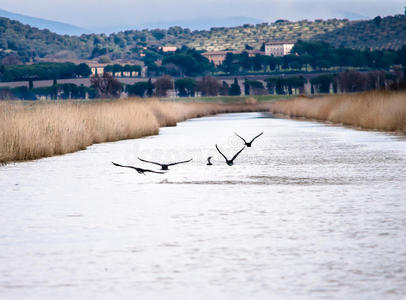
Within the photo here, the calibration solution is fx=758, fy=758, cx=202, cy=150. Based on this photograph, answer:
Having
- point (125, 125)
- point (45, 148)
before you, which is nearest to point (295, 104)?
point (125, 125)

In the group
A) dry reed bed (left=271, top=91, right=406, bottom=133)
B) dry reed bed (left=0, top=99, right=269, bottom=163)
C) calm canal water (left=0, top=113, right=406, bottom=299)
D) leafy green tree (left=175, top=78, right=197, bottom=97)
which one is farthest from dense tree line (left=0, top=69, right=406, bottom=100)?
calm canal water (left=0, top=113, right=406, bottom=299)

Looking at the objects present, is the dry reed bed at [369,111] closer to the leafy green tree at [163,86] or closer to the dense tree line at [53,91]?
the leafy green tree at [163,86]

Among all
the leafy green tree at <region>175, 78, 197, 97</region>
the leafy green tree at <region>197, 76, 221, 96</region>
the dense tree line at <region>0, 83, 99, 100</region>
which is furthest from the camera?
the leafy green tree at <region>175, 78, 197, 97</region>

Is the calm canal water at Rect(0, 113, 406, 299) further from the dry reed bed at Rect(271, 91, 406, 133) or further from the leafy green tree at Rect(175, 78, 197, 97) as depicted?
the leafy green tree at Rect(175, 78, 197, 97)

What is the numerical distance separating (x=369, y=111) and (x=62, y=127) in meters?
15.8

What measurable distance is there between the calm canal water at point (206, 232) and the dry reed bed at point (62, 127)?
7.10ft

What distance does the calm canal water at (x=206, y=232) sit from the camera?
6.44 meters

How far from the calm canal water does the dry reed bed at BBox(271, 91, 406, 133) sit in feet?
42.4

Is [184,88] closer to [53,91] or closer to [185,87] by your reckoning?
[185,87]

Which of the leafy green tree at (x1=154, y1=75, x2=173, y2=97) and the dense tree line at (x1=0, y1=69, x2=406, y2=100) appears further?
the dense tree line at (x1=0, y1=69, x2=406, y2=100)

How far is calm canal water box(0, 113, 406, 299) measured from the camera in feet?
21.1

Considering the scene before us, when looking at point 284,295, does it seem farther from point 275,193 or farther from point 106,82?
point 106,82

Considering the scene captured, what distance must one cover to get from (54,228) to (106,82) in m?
150

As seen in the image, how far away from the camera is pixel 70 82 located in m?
189
